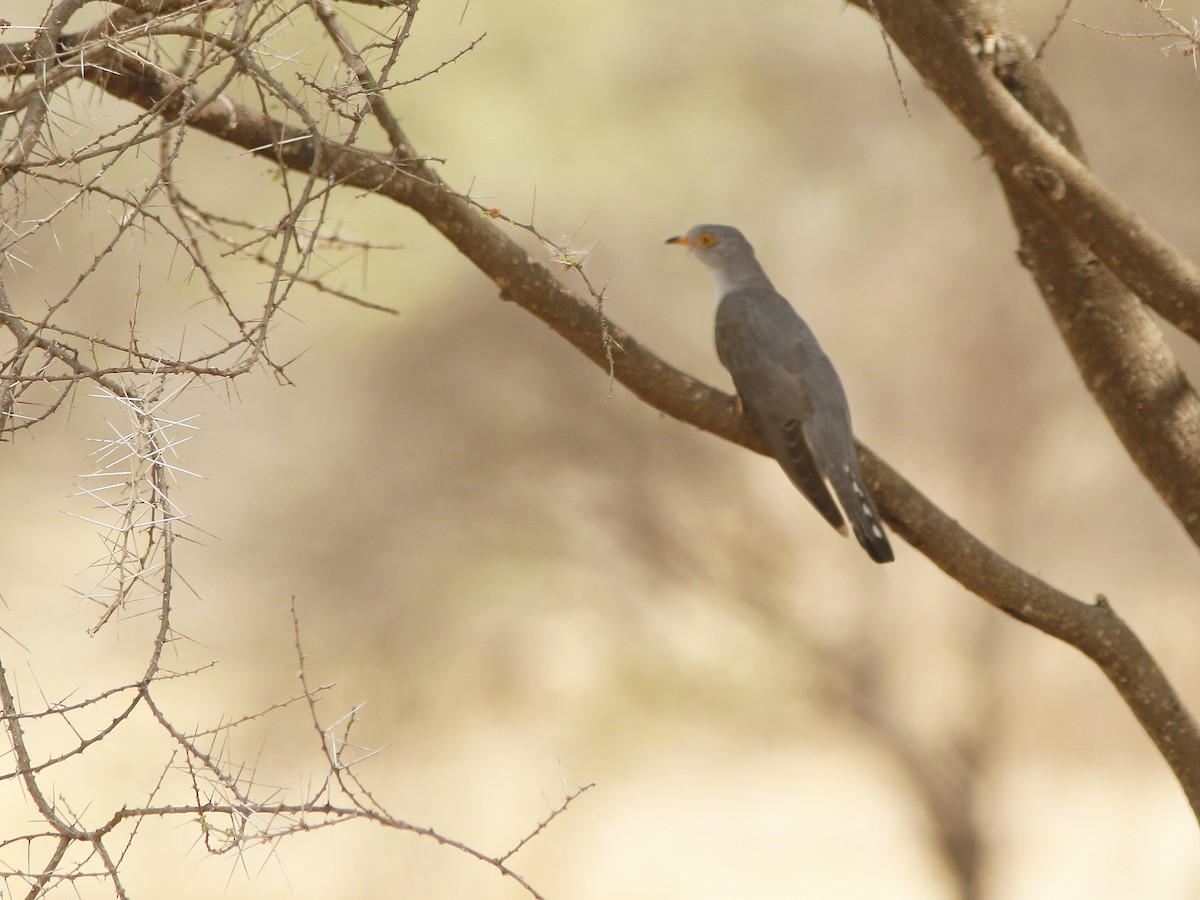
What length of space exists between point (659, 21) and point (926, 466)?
2556 mm

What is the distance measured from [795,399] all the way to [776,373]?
0.13 meters

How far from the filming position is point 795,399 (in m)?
3.05

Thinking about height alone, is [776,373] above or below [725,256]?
below

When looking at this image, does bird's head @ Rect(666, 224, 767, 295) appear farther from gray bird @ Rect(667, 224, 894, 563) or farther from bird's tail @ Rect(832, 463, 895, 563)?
bird's tail @ Rect(832, 463, 895, 563)

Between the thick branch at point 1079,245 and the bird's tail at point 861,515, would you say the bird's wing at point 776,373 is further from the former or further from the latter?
the thick branch at point 1079,245

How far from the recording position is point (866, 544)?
2.79 meters

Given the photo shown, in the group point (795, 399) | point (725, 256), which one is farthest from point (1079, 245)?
point (725, 256)

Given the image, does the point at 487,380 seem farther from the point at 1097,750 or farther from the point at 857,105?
the point at 1097,750

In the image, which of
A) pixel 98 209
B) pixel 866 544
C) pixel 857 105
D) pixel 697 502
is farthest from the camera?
pixel 857 105

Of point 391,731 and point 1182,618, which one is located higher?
point 391,731

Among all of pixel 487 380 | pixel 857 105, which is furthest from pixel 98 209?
pixel 857 105

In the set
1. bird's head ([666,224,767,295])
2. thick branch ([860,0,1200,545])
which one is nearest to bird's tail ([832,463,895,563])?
thick branch ([860,0,1200,545])

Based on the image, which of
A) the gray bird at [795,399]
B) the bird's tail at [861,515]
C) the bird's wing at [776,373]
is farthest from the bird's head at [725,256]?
the bird's tail at [861,515]

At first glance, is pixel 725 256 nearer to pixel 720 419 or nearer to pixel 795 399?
pixel 795 399
